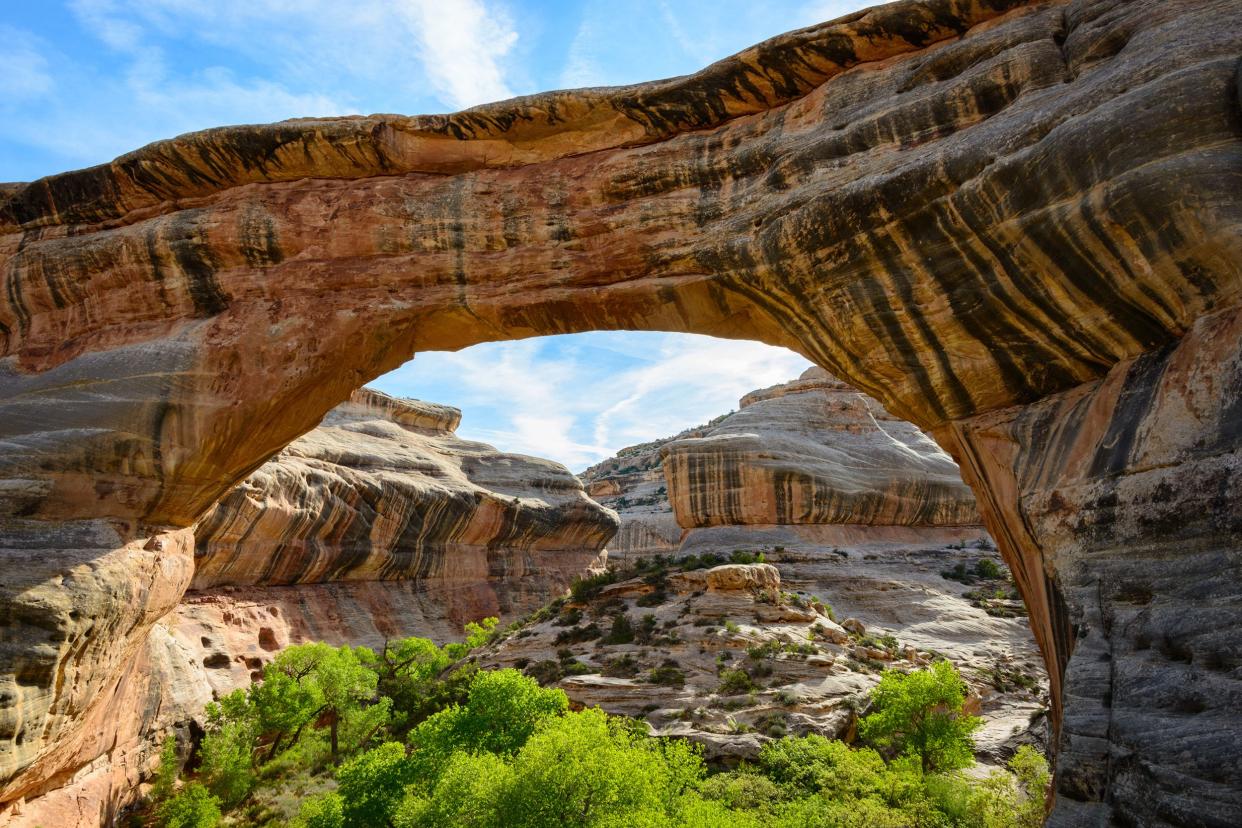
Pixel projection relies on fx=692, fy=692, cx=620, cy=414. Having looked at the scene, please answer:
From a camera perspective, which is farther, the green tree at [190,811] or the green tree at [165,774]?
the green tree at [165,774]

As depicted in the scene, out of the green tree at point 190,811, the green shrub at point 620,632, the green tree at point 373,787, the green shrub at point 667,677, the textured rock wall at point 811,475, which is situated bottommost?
the green tree at point 190,811

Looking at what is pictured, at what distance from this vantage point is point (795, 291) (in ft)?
39.1

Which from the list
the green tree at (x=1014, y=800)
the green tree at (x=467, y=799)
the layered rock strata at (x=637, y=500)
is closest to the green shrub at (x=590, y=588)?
the layered rock strata at (x=637, y=500)

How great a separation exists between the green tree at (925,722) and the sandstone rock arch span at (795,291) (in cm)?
916

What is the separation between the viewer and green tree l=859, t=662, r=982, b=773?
17.9m

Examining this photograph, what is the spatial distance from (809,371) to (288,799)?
1848 inches

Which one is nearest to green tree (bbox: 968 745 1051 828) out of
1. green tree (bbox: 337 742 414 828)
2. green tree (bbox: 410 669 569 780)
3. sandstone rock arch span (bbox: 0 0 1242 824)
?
sandstone rock arch span (bbox: 0 0 1242 824)

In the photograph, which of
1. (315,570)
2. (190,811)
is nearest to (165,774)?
(190,811)

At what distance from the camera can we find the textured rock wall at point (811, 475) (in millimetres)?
40406

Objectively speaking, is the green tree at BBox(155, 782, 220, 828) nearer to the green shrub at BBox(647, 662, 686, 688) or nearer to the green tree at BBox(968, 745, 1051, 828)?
the green shrub at BBox(647, 662, 686, 688)

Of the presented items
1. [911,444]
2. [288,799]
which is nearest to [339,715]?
[288,799]

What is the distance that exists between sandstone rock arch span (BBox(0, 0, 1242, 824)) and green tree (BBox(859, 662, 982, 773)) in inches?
361

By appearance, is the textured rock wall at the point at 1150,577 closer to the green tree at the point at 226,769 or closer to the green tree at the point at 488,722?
the green tree at the point at 488,722

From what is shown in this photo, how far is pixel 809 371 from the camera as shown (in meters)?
56.9
